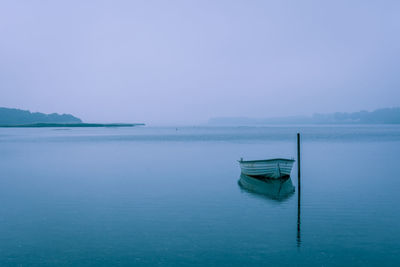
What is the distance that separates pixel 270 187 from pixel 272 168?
1531 millimetres

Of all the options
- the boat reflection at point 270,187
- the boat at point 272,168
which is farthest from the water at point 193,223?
the boat at point 272,168

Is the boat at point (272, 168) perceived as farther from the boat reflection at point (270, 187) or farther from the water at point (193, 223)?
the water at point (193, 223)

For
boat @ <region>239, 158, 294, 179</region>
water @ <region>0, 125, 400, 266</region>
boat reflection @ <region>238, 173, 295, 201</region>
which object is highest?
boat @ <region>239, 158, 294, 179</region>

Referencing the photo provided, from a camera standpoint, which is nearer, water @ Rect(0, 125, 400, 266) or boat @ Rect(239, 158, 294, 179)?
water @ Rect(0, 125, 400, 266)

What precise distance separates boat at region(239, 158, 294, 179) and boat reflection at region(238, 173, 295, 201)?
39 centimetres

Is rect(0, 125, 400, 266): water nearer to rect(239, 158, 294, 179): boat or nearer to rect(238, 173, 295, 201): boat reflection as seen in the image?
rect(238, 173, 295, 201): boat reflection

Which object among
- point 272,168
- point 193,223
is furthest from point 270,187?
point 193,223

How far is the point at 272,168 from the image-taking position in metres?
23.0

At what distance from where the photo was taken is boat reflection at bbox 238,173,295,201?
20406 millimetres

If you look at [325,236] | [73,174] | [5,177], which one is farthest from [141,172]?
[325,236]

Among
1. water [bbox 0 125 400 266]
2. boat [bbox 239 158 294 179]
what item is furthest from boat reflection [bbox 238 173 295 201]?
water [bbox 0 125 400 266]

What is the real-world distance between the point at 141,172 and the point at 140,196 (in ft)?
37.4

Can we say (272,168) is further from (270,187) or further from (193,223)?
(193,223)

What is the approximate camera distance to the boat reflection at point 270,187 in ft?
66.9
